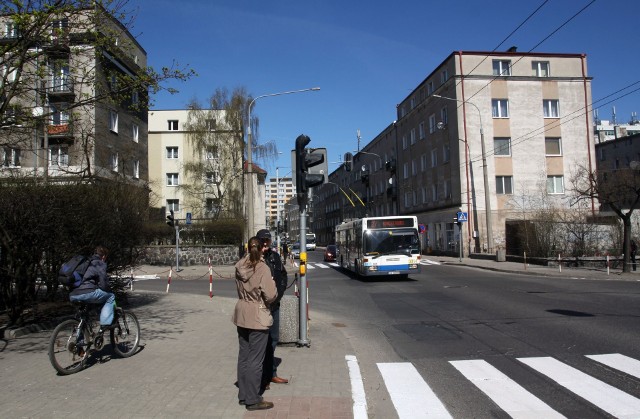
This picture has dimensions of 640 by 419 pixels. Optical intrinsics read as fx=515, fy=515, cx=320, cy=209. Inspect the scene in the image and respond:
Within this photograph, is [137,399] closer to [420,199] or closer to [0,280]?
[0,280]

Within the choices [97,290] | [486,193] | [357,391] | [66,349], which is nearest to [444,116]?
[486,193]

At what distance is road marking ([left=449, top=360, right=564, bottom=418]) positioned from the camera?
5.00m

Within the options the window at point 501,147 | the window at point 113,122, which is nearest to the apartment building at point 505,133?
the window at point 501,147

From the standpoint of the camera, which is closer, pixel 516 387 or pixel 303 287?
pixel 516 387

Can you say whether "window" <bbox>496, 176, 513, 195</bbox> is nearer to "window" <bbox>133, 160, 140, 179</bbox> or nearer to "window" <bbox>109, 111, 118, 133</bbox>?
"window" <bbox>133, 160, 140, 179</bbox>

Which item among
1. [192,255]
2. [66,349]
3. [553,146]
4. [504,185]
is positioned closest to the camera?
[66,349]

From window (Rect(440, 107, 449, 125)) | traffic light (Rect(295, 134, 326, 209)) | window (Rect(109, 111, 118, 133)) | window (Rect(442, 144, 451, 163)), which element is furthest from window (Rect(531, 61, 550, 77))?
traffic light (Rect(295, 134, 326, 209))

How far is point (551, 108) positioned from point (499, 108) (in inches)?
179

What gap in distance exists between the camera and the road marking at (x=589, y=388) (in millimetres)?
5007

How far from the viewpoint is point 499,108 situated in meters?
40.9

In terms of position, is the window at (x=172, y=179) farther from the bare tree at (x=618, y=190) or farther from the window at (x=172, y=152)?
the bare tree at (x=618, y=190)

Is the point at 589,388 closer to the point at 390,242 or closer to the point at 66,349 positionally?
the point at 66,349

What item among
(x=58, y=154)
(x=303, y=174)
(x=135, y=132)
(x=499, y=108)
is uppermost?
(x=499, y=108)

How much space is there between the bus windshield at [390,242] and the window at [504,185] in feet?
69.0
